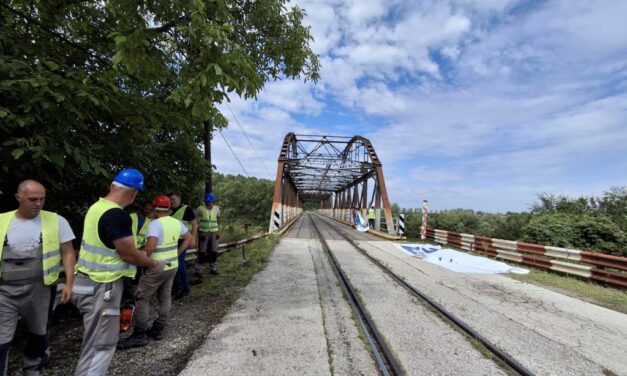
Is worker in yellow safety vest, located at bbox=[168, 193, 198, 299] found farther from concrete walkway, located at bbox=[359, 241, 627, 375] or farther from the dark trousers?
concrete walkway, located at bbox=[359, 241, 627, 375]

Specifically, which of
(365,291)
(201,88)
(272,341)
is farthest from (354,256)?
(201,88)

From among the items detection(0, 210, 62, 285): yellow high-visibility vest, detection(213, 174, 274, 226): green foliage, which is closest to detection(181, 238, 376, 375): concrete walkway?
detection(0, 210, 62, 285): yellow high-visibility vest

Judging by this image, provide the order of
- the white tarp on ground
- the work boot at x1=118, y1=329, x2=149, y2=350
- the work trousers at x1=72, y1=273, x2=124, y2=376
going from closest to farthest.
Result: the work trousers at x1=72, y1=273, x2=124, y2=376 < the work boot at x1=118, y1=329, x2=149, y2=350 < the white tarp on ground

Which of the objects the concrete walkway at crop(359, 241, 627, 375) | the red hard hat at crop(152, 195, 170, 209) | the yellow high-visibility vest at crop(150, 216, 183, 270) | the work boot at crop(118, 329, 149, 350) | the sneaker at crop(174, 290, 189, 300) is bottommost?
the work boot at crop(118, 329, 149, 350)

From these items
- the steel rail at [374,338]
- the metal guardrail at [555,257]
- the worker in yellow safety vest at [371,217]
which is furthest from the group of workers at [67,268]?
the worker in yellow safety vest at [371,217]

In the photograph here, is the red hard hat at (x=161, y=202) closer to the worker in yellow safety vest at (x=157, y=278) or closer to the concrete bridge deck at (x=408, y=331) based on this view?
the worker in yellow safety vest at (x=157, y=278)

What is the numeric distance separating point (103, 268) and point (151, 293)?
1.20m

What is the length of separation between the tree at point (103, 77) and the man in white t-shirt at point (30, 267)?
0.45m

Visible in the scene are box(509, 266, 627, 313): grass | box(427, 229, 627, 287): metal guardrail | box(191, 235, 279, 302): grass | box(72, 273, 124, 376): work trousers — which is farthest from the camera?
box(427, 229, 627, 287): metal guardrail

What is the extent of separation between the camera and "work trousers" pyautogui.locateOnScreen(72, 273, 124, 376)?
8.45 ft

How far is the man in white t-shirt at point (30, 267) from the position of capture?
2463 mm

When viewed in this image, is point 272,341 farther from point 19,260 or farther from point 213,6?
point 213,6

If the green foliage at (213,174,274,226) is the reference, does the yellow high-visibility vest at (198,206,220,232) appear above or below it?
below

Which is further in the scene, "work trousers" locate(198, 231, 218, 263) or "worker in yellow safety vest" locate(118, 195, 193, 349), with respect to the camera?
"work trousers" locate(198, 231, 218, 263)
